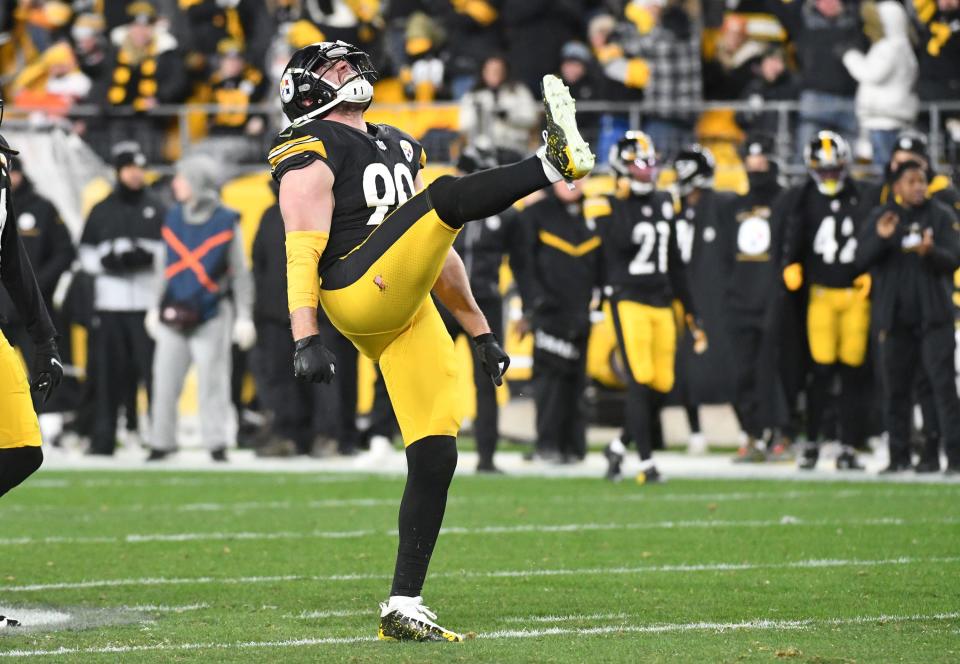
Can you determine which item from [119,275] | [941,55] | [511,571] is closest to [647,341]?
[119,275]

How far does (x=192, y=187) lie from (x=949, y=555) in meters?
8.60

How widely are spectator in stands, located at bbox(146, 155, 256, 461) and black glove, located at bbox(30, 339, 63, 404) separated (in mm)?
8342

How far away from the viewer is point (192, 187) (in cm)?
1589

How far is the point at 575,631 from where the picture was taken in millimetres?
6633

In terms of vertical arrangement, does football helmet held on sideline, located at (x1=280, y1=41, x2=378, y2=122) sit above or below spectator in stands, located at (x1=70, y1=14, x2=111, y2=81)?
below

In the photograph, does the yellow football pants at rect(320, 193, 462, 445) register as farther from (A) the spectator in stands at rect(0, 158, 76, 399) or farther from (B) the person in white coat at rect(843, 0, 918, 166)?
(B) the person in white coat at rect(843, 0, 918, 166)

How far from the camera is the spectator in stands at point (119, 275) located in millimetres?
16031

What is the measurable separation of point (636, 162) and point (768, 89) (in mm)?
5237

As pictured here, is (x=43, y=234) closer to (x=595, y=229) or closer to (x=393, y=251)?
(x=595, y=229)

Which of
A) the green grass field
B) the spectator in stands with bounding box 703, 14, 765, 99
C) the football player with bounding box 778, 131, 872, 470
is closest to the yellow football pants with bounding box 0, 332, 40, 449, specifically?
the green grass field

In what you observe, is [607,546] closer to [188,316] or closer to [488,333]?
[488,333]

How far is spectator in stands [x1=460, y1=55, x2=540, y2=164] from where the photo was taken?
18000 mm

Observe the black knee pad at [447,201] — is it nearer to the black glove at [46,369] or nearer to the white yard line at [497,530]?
the black glove at [46,369]

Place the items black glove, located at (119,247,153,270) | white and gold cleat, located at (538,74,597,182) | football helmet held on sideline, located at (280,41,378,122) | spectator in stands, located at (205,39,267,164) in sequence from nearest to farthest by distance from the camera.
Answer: white and gold cleat, located at (538,74,597,182) < football helmet held on sideline, located at (280,41,378,122) < black glove, located at (119,247,153,270) < spectator in stands, located at (205,39,267,164)
